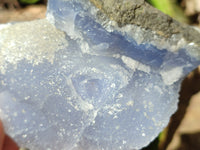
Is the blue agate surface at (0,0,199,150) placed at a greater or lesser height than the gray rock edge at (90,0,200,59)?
lesser

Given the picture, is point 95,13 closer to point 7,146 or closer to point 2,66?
point 2,66

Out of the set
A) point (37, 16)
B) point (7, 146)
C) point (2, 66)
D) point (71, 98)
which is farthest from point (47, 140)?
point (37, 16)

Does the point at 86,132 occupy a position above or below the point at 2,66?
below

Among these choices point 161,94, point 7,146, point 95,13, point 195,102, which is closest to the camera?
point 95,13

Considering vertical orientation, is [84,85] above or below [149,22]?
below

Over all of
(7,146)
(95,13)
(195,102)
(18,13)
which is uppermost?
(95,13)

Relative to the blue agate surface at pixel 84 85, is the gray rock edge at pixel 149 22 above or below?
above

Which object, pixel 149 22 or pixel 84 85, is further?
pixel 84 85

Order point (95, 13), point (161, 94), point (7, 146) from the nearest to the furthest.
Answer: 1. point (95, 13)
2. point (161, 94)
3. point (7, 146)
